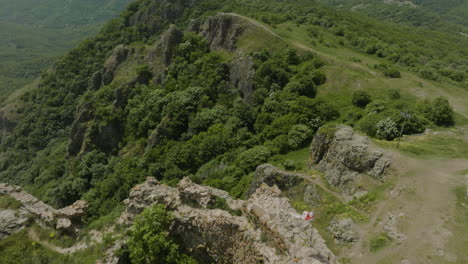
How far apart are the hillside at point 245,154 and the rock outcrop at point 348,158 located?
0.14 meters

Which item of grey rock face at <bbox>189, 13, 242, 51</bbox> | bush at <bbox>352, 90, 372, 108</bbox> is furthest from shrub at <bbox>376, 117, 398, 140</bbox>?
grey rock face at <bbox>189, 13, 242, 51</bbox>

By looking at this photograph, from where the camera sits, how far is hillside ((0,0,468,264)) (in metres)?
19.5

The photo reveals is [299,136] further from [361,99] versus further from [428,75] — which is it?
[428,75]

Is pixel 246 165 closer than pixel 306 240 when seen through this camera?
No

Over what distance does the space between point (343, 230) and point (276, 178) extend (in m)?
9.47

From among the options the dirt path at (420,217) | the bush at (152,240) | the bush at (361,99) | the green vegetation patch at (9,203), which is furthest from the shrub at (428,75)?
the green vegetation patch at (9,203)

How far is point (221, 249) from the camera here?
66.7 feet

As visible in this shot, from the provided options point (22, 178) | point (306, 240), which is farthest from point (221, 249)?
point (22, 178)

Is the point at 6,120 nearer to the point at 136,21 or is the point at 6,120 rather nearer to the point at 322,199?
the point at 136,21

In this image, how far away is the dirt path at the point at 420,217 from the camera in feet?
56.7

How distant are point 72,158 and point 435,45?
429 feet

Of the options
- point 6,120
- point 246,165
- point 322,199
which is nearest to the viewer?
point 322,199

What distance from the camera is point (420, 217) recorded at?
19.6 metres

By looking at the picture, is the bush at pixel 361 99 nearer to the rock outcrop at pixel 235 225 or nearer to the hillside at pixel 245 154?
the hillside at pixel 245 154
